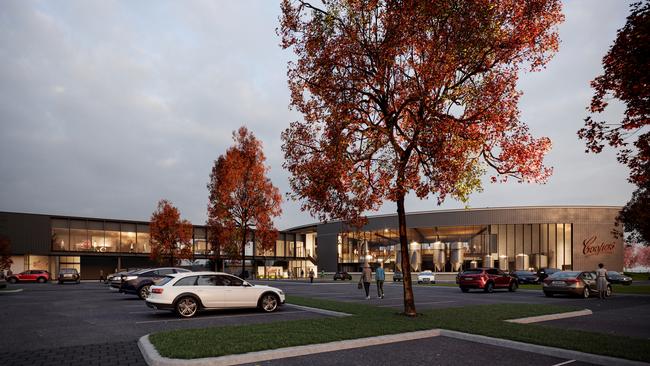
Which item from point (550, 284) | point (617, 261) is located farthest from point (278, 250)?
point (550, 284)

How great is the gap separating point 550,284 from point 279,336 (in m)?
21.5

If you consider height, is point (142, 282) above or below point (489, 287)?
above

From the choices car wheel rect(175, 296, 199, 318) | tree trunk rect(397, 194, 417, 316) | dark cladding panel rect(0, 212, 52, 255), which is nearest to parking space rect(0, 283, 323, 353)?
car wheel rect(175, 296, 199, 318)

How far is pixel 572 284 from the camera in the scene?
26438mm

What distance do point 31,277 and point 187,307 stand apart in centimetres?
4787

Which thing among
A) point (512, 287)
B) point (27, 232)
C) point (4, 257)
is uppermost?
point (27, 232)

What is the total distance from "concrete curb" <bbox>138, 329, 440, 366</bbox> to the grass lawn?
0.76 feet

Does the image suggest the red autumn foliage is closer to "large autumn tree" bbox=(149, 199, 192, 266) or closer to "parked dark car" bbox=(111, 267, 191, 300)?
"parked dark car" bbox=(111, 267, 191, 300)

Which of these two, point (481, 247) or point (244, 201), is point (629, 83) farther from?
A: point (481, 247)

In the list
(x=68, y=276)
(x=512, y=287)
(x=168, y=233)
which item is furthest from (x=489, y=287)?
(x=68, y=276)

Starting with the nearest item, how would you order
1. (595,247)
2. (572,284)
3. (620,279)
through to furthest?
1. (572,284)
2. (620,279)
3. (595,247)

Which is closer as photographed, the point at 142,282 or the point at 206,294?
the point at 206,294

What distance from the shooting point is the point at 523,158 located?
50.6ft

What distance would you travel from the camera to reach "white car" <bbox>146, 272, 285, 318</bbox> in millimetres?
16047
